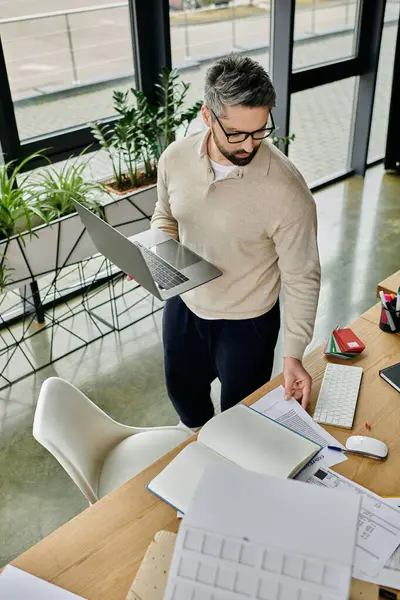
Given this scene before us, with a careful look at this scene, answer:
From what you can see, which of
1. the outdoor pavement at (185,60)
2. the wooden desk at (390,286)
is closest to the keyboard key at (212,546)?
the wooden desk at (390,286)

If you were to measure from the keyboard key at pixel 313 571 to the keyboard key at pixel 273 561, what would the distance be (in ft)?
0.12

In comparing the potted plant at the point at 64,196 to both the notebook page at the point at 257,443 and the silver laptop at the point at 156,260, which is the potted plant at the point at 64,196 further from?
the notebook page at the point at 257,443

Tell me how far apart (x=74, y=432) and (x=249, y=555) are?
105 cm

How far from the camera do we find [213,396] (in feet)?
9.59

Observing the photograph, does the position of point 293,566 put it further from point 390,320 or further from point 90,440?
point 390,320

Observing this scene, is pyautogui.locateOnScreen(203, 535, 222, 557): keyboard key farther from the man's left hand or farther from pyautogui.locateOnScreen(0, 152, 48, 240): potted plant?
pyautogui.locateOnScreen(0, 152, 48, 240): potted plant

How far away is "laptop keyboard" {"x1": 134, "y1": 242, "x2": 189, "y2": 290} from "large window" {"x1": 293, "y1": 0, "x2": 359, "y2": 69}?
3.19 metres

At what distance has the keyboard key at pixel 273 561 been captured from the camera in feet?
2.73

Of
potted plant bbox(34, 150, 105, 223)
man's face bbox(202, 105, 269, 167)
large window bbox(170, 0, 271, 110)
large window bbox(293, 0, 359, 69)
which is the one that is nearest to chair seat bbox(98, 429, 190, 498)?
man's face bbox(202, 105, 269, 167)

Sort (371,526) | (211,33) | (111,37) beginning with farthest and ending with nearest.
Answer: (211,33) < (111,37) < (371,526)

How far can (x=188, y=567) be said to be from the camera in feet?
2.80

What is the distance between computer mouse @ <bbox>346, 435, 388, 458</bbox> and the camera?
1.53 m

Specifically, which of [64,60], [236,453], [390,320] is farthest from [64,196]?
[236,453]

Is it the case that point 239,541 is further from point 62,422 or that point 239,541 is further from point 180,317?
point 180,317
